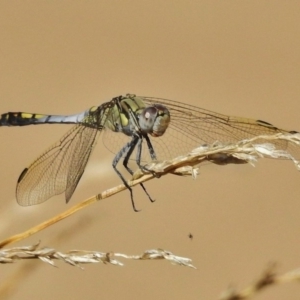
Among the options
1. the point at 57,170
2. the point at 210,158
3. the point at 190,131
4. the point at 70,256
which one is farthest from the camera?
the point at 190,131

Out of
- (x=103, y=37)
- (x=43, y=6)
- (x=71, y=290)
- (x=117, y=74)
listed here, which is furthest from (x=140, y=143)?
(x=43, y=6)

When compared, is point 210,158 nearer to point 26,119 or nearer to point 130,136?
point 130,136

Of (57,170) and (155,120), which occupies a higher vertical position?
(155,120)

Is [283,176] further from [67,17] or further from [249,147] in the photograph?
[249,147]

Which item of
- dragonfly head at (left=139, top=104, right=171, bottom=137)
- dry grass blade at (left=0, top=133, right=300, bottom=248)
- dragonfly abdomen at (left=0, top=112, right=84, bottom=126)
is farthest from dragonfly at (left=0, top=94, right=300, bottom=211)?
dry grass blade at (left=0, top=133, right=300, bottom=248)

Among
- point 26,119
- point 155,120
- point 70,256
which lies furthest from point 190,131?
point 70,256

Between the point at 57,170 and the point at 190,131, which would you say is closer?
the point at 57,170

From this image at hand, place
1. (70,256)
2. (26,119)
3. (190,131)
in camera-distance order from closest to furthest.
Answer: (70,256) < (190,131) < (26,119)

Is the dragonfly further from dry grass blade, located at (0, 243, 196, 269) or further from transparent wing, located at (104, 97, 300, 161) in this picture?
dry grass blade, located at (0, 243, 196, 269)

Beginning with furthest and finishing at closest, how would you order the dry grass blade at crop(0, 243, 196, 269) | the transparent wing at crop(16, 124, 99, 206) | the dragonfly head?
the dragonfly head → the transparent wing at crop(16, 124, 99, 206) → the dry grass blade at crop(0, 243, 196, 269)
